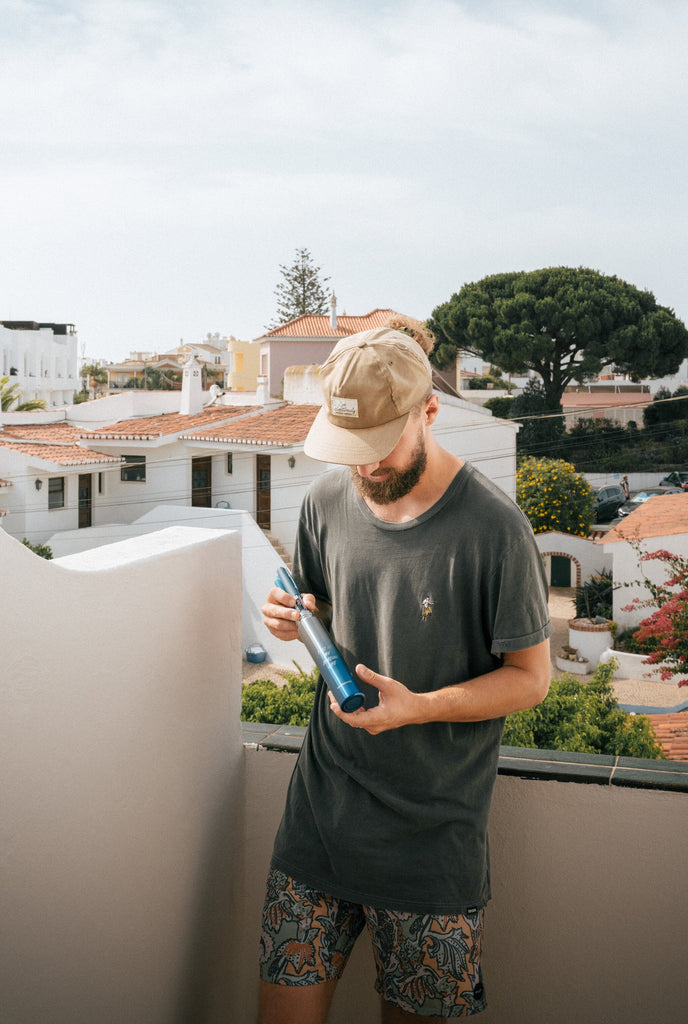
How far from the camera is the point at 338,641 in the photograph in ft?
3.88

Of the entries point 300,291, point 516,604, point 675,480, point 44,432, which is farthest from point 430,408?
point 300,291

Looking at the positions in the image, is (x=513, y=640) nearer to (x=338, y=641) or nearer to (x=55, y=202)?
(x=338, y=641)

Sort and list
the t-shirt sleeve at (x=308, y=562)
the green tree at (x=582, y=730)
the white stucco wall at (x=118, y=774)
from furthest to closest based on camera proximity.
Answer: the green tree at (x=582, y=730) < the t-shirt sleeve at (x=308, y=562) < the white stucco wall at (x=118, y=774)

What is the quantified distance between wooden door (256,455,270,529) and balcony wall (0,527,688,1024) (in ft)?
43.2

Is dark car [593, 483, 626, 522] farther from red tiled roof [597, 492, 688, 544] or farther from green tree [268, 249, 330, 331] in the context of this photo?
green tree [268, 249, 330, 331]

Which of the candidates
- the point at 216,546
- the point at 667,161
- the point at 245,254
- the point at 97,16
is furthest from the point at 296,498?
the point at 667,161

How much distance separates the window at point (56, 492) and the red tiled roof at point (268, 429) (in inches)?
85.1

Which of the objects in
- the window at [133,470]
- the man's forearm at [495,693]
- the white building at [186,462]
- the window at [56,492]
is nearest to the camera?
the man's forearm at [495,693]

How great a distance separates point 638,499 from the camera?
19.9 metres

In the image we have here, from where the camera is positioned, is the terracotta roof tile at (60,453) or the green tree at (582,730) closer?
the green tree at (582,730)

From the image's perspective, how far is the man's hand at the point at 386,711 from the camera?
3.12 feet

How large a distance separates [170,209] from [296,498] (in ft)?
90.3

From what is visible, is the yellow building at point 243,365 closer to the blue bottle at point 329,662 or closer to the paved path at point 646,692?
the paved path at point 646,692

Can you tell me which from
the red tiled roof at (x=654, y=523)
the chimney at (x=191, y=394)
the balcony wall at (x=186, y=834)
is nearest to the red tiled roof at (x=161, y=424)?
the chimney at (x=191, y=394)
